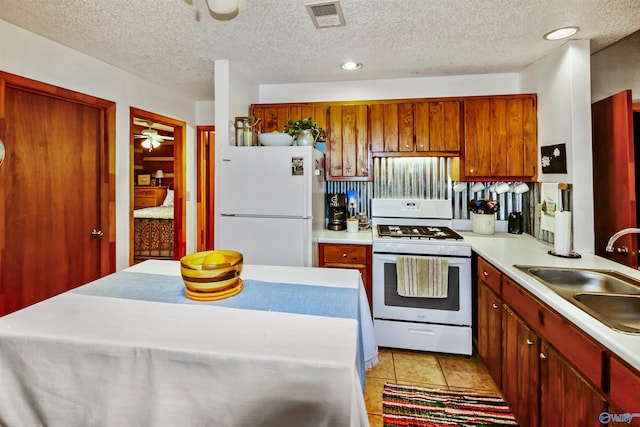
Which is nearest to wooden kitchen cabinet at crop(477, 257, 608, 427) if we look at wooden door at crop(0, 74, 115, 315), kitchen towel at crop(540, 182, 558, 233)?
kitchen towel at crop(540, 182, 558, 233)

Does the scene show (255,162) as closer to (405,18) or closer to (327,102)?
(327,102)

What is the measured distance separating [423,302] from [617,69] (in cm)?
223

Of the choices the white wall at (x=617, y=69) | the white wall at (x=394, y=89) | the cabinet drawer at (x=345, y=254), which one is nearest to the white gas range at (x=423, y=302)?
the cabinet drawer at (x=345, y=254)

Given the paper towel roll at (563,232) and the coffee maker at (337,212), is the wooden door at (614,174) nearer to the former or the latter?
the paper towel roll at (563,232)

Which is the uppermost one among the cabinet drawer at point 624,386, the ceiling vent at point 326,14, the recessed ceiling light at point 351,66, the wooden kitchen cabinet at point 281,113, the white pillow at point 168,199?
the recessed ceiling light at point 351,66

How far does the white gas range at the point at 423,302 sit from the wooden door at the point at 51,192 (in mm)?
2359

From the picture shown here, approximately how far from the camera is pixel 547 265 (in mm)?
1940

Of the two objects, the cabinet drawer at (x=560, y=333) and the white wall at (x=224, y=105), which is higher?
the white wall at (x=224, y=105)

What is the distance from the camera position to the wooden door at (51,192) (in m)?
2.18

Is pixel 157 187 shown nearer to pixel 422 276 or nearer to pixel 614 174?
pixel 422 276

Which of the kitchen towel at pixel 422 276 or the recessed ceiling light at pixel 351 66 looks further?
the recessed ceiling light at pixel 351 66

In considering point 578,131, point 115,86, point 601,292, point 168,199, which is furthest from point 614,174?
point 168,199

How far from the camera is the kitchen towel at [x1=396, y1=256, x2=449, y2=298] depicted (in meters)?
2.57

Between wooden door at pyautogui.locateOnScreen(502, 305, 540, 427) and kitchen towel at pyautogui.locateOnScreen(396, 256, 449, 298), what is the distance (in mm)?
627
